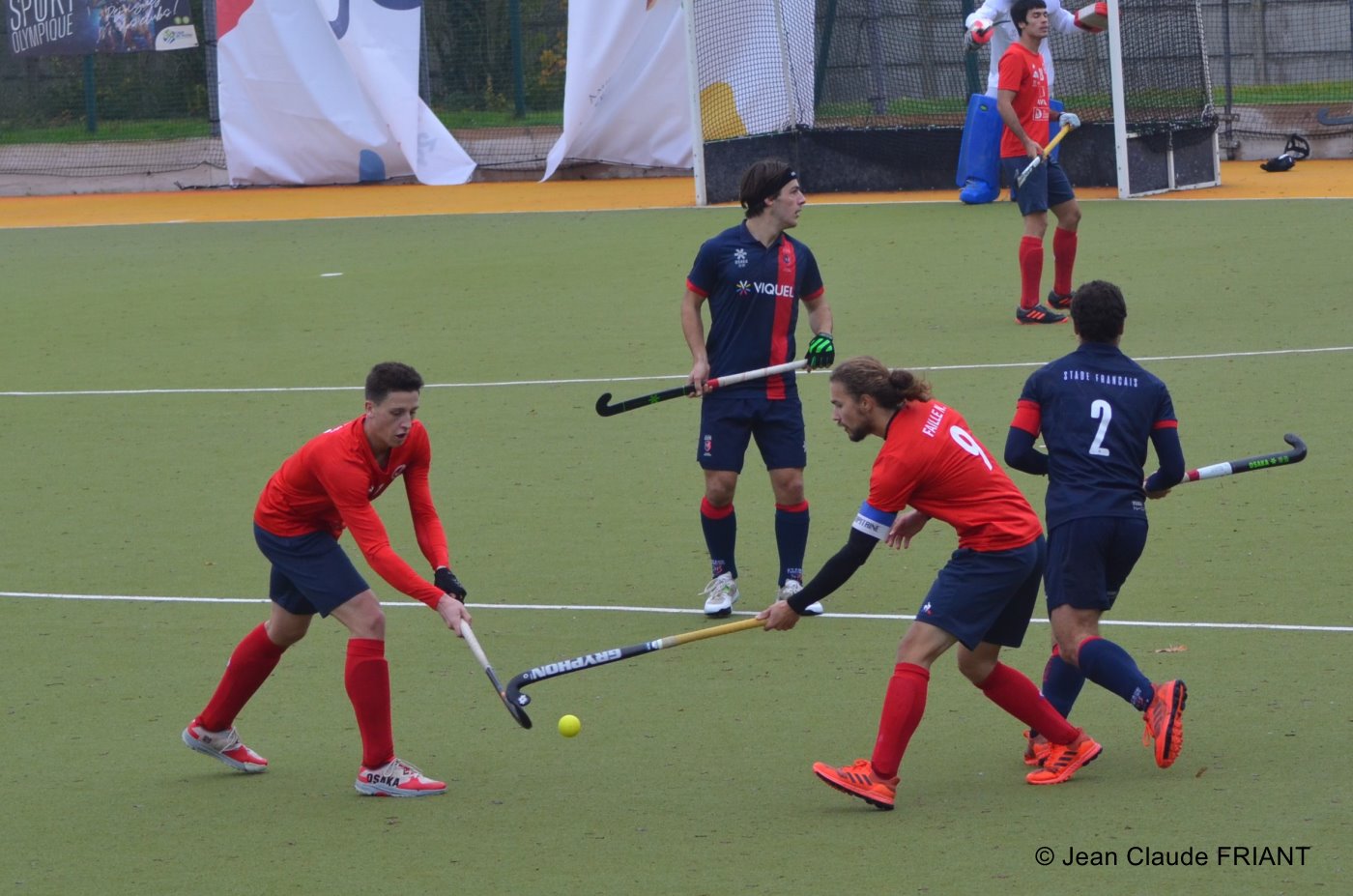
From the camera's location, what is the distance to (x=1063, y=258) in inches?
515

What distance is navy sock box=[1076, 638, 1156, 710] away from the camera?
18.3 ft

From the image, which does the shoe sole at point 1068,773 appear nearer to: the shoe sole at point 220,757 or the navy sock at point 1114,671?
the navy sock at point 1114,671

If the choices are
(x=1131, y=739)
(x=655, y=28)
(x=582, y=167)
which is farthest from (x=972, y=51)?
(x=1131, y=739)

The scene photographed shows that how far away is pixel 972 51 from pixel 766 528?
12.2 meters

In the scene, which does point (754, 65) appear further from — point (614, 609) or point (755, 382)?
point (614, 609)

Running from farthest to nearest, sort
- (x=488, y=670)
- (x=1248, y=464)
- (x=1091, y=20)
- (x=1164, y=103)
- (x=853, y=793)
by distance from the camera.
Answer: (x=1164, y=103) < (x=1091, y=20) < (x=1248, y=464) < (x=488, y=670) < (x=853, y=793)

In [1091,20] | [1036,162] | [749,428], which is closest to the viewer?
[749,428]

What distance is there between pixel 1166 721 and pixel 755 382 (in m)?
2.93

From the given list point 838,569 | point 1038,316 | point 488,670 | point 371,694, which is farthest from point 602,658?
point 1038,316

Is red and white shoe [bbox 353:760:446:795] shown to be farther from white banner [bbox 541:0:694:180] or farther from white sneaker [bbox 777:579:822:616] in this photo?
white banner [bbox 541:0:694:180]

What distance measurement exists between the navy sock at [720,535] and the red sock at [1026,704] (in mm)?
2293

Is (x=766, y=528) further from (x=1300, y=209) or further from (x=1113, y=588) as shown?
(x=1300, y=209)
